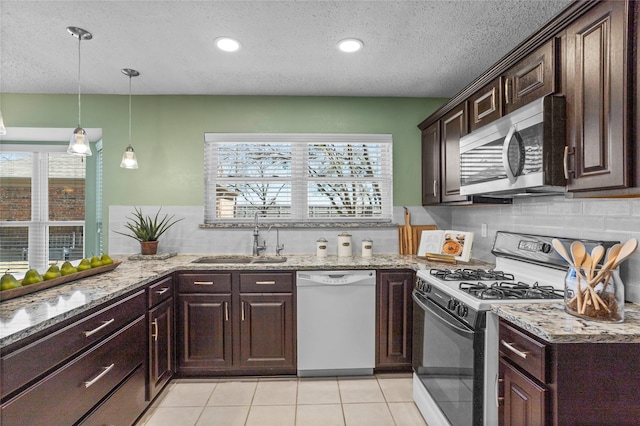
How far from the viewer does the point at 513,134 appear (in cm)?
174

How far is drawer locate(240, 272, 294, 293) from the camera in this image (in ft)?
8.71

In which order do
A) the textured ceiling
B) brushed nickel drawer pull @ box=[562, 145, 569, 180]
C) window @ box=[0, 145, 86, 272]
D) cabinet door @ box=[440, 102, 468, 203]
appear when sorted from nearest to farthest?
brushed nickel drawer pull @ box=[562, 145, 569, 180] → the textured ceiling → cabinet door @ box=[440, 102, 468, 203] → window @ box=[0, 145, 86, 272]

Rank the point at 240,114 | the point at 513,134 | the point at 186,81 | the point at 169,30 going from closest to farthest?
1. the point at 513,134
2. the point at 169,30
3. the point at 186,81
4. the point at 240,114

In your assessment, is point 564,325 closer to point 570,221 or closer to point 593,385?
point 593,385

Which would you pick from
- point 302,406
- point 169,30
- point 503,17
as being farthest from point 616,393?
point 169,30

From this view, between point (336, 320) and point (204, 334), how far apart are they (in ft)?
3.43

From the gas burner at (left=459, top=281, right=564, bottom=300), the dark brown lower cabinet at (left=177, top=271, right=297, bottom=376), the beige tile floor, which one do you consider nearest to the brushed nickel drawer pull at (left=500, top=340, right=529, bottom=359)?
the gas burner at (left=459, top=281, right=564, bottom=300)

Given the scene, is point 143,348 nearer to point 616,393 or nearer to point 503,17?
point 616,393

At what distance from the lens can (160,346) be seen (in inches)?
92.5

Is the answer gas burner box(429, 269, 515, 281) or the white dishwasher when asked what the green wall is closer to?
the white dishwasher

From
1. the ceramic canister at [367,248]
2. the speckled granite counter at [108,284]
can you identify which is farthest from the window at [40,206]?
the ceramic canister at [367,248]

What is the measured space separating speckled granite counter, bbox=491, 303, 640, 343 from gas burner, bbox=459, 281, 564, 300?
0.11 meters

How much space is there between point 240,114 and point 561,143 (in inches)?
105

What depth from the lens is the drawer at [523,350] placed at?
4.00ft
